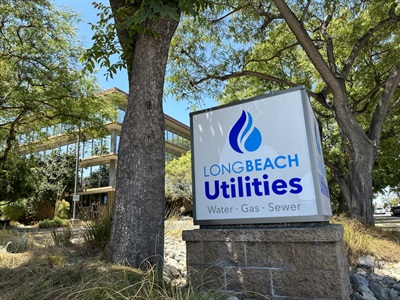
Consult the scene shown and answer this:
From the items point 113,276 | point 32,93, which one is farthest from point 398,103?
point 32,93

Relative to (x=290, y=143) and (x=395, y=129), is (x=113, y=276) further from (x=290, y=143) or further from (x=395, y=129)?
(x=395, y=129)

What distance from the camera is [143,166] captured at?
3.69 m

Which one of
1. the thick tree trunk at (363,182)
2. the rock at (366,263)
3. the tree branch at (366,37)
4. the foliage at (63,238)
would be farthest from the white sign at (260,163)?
the tree branch at (366,37)

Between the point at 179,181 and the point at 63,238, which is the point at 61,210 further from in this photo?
the point at 63,238

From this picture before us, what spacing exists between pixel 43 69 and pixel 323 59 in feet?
30.2

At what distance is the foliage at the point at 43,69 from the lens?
10555 mm

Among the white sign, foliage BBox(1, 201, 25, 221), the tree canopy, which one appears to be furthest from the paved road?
foliage BBox(1, 201, 25, 221)

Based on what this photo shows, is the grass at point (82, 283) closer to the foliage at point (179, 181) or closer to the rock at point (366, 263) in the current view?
the rock at point (366, 263)

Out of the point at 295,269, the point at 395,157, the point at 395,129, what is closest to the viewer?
the point at 295,269

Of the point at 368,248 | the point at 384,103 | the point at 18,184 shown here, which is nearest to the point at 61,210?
the point at 18,184

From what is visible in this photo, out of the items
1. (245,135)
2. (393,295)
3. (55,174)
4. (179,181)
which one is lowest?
Result: (393,295)

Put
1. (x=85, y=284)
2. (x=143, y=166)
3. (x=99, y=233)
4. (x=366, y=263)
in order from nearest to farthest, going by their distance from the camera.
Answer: (x=85, y=284) < (x=143, y=166) < (x=99, y=233) < (x=366, y=263)

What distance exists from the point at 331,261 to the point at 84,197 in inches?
1285

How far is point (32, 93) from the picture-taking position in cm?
1092
